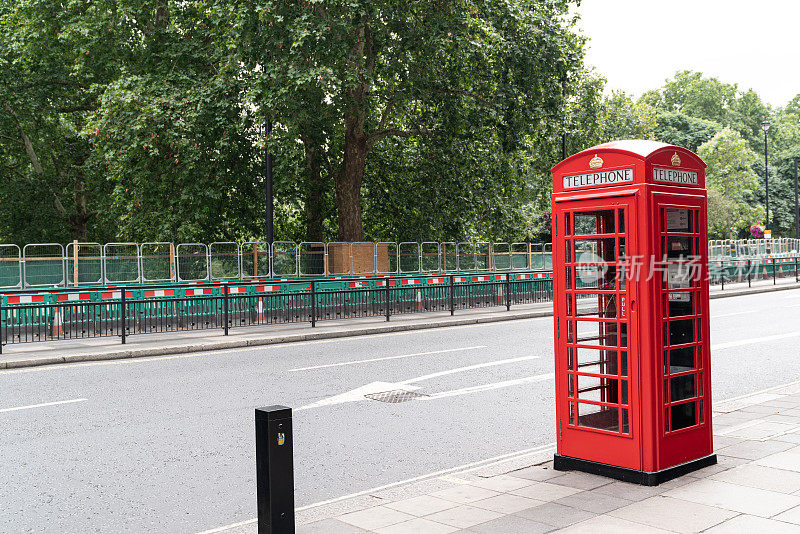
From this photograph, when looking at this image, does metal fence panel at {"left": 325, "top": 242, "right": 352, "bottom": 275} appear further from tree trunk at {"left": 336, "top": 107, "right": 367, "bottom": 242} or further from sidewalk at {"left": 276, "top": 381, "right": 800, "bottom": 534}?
sidewalk at {"left": 276, "top": 381, "right": 800, "bottom": 534}

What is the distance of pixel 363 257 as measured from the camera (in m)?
25.0

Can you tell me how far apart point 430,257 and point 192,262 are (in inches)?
375

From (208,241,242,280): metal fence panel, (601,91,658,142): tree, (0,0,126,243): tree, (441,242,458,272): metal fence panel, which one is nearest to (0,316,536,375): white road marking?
(208,241,242,280): metal fence panel

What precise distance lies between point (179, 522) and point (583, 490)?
9.61 ft

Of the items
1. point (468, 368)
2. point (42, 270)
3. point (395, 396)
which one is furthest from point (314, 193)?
point (395, 396)

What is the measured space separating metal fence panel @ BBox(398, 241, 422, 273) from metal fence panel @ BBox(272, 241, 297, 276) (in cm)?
448

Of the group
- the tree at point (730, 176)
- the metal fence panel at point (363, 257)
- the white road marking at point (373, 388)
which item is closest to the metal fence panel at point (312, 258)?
the metal fence panel at point (363, 257)

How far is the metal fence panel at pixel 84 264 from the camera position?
1930cm

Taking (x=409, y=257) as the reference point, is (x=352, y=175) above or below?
above

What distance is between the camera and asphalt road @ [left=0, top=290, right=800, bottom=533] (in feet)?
18.6

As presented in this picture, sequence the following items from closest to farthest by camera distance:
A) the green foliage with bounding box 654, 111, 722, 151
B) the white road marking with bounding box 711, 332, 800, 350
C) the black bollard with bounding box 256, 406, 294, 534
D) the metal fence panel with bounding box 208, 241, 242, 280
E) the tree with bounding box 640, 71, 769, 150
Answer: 1. the black bollard with bounding box 256, 406, 294, 534
2. the white road marking with bounding box 711, 332, 800, 350
3. the metal fence panel with bounding box 208, 241, 242, 280
4. the green foliage with bounding box 654, 111, 722, 151
5. the tree with bounding box 640, 71, 769, 150

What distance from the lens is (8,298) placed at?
15500 millimetres

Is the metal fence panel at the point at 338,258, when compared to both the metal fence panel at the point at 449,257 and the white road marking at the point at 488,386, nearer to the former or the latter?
the metal fence panel at the point at 449,257

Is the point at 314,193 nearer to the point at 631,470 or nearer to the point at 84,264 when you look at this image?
the point at 84,264
